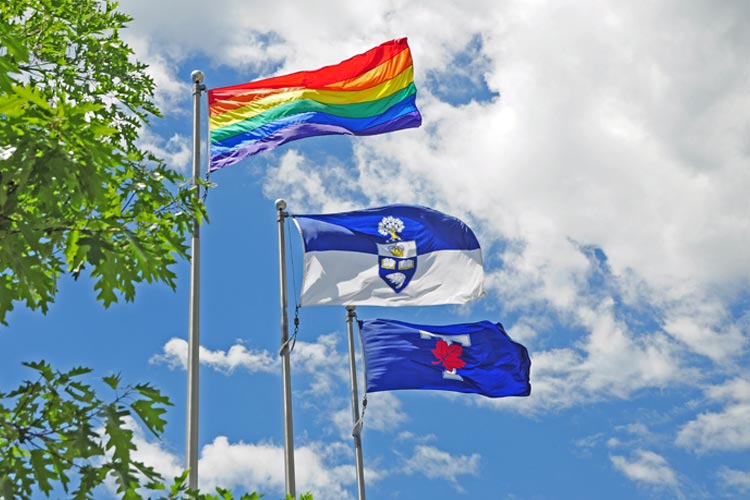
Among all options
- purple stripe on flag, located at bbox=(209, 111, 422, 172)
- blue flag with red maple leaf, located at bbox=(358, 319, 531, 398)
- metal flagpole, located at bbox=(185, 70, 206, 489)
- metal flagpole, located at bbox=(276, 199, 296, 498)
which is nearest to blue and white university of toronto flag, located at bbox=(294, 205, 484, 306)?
metal flagpole, located at bbox=(276, 199, 296, 498)

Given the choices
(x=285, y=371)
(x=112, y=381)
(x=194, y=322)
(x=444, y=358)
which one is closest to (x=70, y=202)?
(x=112, y=381)

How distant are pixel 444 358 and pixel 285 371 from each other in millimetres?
3692

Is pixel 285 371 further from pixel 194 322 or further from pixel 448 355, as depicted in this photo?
pixel 448 355

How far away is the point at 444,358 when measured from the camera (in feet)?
59.5

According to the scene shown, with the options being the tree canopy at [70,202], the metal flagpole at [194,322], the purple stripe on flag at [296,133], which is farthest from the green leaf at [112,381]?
the purple stripe on flag at [296,133]

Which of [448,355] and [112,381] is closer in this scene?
[112,381]

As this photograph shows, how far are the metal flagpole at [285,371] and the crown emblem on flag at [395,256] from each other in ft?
5.93

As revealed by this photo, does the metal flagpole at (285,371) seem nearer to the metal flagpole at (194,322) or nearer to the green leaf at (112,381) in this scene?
the metal flagpole at (194,322)

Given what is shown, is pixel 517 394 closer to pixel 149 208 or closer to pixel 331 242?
pixel 331 242

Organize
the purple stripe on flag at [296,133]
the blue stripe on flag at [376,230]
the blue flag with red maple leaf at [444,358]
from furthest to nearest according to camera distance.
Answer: the blue flag with red maple leaf at [444,358] < the blue stripe on flag at [376,230] < the purple stripe on flag at [296,133]

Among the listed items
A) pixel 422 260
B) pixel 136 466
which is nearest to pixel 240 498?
pixel 136 466

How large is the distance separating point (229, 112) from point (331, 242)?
9.41 feet

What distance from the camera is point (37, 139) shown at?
5.81 m

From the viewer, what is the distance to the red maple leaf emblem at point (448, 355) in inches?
712
